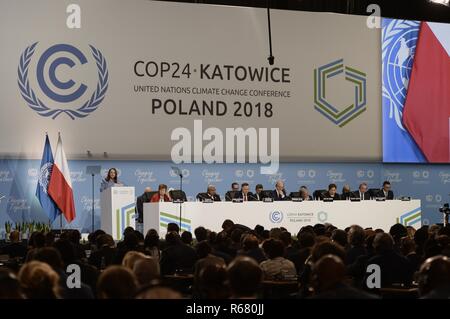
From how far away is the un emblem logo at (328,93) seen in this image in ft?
62.9

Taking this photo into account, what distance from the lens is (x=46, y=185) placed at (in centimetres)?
1617

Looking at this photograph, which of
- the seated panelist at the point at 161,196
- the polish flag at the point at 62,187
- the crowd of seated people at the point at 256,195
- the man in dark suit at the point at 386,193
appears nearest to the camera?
the seated panelist at the point at 161,196

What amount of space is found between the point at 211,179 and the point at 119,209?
3977 mm

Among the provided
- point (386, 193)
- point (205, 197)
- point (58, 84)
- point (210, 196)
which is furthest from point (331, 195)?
point (58, 84)

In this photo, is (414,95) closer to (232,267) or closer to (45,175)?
(45,175)

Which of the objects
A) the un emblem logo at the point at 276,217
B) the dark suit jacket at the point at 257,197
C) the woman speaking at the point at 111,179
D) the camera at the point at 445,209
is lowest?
the un emblem logo at the point at 276,217

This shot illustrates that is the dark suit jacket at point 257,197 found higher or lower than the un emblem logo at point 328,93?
lower

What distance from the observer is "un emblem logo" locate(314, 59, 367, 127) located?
62.9 feet

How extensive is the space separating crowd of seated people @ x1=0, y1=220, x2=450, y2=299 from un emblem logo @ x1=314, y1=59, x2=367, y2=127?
25.8 ft

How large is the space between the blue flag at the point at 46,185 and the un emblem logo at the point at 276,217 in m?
4.33

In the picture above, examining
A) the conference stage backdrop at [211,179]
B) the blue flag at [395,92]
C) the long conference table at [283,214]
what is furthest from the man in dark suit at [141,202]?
the blue flag at [395,92]

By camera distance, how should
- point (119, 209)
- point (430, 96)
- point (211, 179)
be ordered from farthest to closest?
point (430, 96), point (211, 179), point (119, 209)

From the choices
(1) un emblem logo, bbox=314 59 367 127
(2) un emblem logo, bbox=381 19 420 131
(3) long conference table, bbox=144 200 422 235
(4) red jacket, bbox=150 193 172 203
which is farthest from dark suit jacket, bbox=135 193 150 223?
(2) un emblem logo, bbox=381 19 420 131

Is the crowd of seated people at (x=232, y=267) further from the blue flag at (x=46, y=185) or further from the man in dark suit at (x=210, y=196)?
the blue flag at (x=46, y=185)
